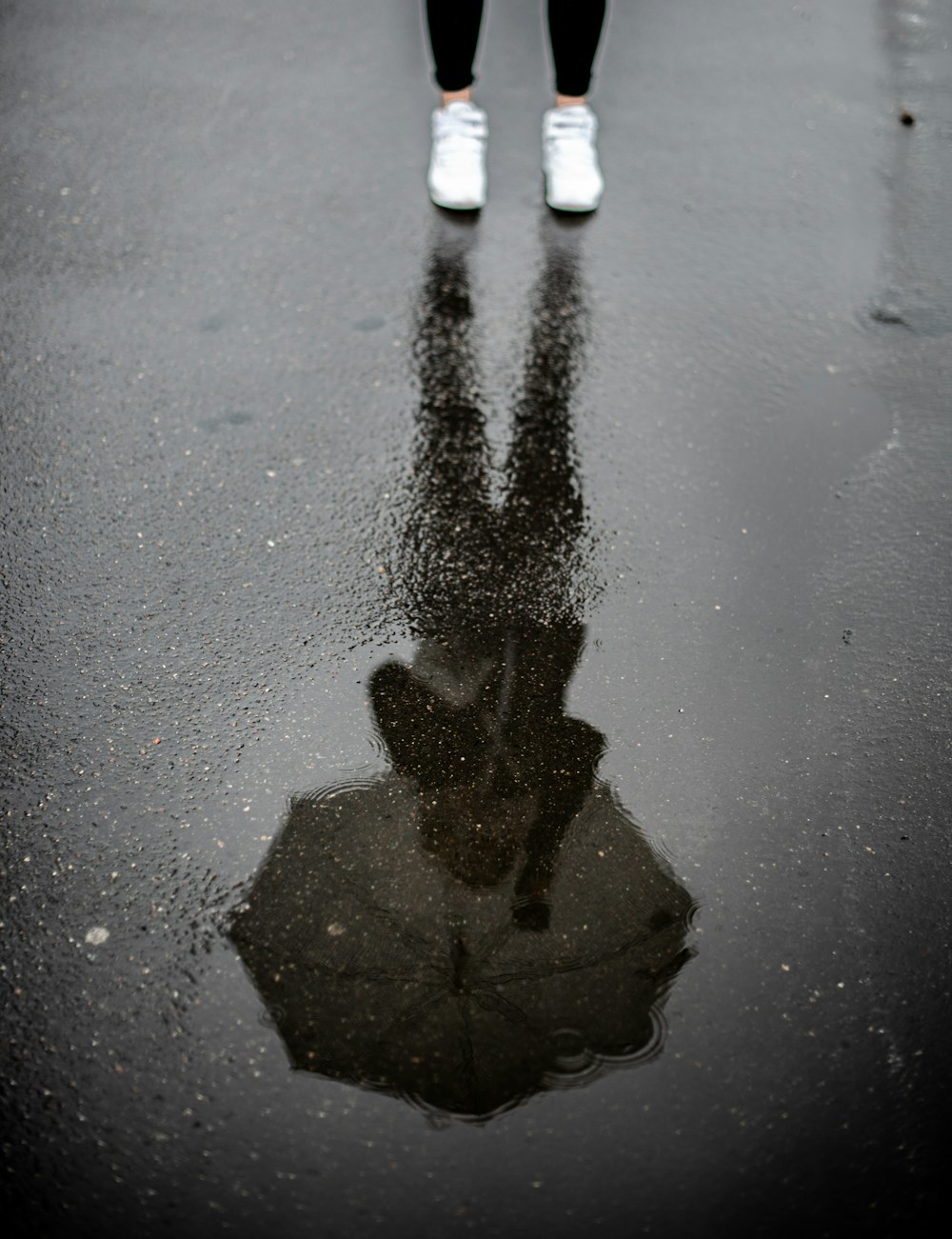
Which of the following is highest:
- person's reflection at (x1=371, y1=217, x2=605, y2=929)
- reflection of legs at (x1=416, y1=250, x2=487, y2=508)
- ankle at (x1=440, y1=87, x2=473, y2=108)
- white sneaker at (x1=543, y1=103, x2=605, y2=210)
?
ankle at (x1=440, y1=87, x2=473, y2=108)

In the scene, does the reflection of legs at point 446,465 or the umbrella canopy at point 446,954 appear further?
the reflection of legs at point 446,465

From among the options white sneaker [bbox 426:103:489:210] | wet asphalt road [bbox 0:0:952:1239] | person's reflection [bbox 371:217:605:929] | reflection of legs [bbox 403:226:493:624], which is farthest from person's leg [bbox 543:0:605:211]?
person's reflection [bbox 371:217:605:929]

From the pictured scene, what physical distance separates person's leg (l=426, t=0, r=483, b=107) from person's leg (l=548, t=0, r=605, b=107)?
27 centimetres

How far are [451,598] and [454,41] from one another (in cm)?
211

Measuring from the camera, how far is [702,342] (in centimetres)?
330

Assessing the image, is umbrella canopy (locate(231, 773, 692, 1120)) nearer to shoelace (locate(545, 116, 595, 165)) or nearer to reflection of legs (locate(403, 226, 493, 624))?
reflection of legs (locate(403, 226, 493, 624))

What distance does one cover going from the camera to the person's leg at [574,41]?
332 centimetres

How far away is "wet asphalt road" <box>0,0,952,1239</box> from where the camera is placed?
1.71m

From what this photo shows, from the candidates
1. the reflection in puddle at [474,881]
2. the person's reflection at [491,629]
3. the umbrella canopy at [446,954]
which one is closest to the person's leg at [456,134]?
the person's reflection at [491,629]

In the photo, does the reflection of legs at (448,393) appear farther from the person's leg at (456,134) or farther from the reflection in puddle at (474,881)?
the person's leg at (456,134)

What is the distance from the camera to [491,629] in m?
2.48

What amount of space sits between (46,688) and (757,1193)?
1.78 metres

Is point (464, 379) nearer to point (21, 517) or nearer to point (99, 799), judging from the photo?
point (21, 517)

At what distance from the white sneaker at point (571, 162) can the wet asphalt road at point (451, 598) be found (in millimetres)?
133
